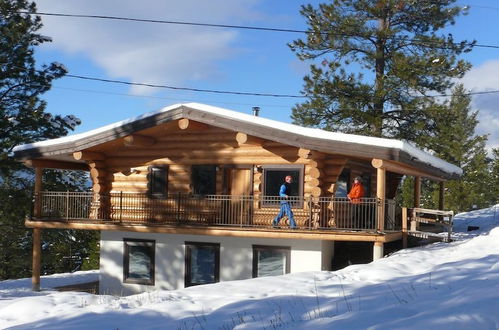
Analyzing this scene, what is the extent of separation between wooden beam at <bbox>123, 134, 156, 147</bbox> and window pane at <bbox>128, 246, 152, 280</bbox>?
11.6 ft

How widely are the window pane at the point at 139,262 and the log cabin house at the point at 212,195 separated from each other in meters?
0.03

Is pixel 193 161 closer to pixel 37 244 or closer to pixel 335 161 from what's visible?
pixel 335 161

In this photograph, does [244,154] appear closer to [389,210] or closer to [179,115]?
[179,115]

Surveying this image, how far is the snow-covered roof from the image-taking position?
16406 millimetres

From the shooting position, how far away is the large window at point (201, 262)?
62.8 feet

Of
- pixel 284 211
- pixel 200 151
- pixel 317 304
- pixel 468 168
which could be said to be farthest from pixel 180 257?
pixel 468 168

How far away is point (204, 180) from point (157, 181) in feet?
5.80

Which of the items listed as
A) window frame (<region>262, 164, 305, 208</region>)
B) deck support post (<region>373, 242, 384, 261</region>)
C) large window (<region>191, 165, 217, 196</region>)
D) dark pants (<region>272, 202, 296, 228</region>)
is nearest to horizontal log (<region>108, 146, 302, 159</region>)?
window frame (<region>262, 164, 305, 208</region>)

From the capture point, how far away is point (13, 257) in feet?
104

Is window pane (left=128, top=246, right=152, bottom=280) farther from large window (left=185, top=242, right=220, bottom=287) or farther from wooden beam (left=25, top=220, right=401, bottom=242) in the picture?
large window (left=185, top=242, right=220, bottom=287)

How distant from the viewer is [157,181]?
20.8 m

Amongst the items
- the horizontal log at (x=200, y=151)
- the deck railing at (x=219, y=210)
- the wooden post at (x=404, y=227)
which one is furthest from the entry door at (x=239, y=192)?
the wooden post at (x=404, y=227)

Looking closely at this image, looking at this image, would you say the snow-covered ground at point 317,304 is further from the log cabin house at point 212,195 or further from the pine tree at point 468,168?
the pine tree at point 468,168

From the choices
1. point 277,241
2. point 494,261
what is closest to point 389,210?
point 277,241
